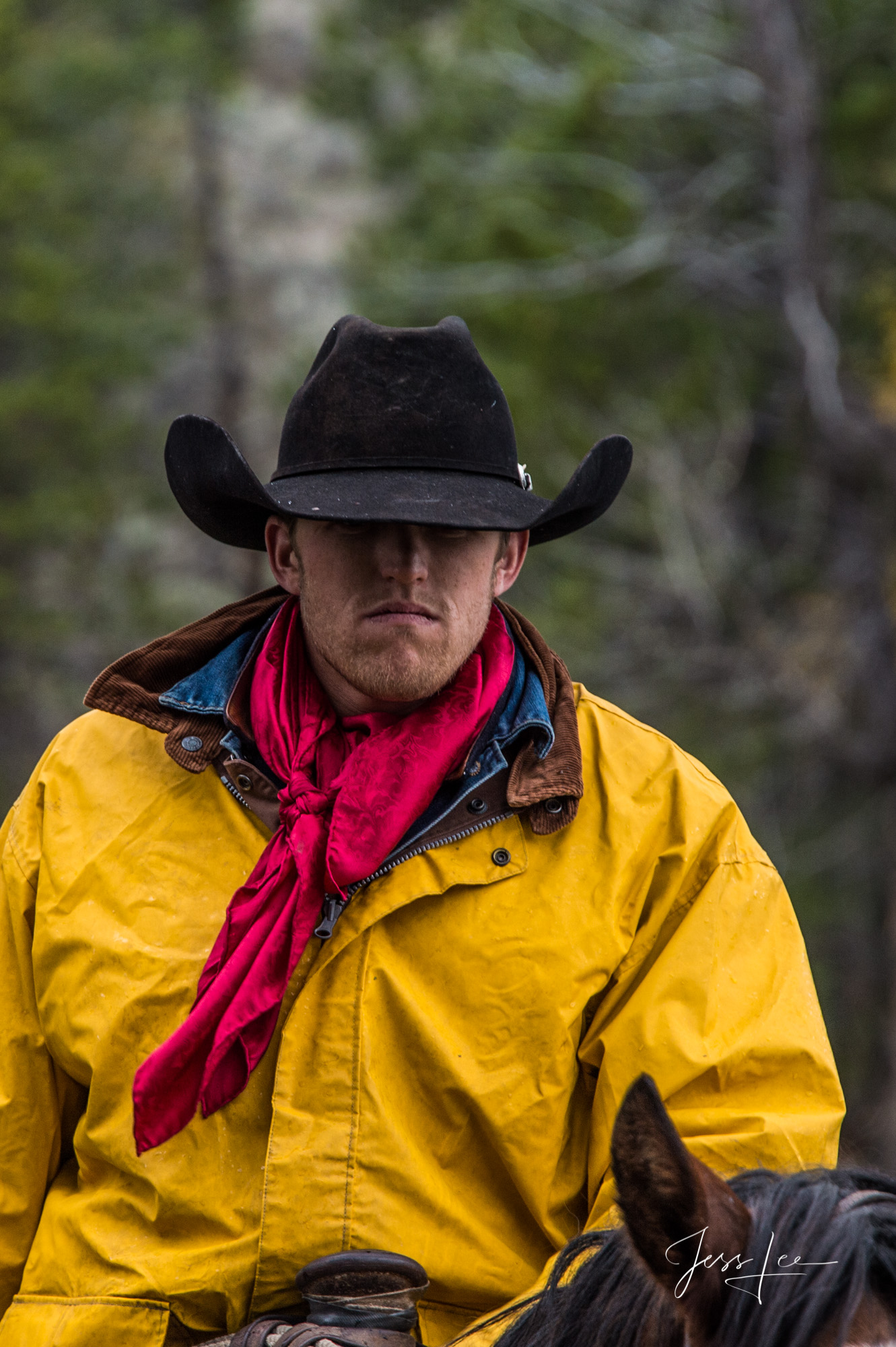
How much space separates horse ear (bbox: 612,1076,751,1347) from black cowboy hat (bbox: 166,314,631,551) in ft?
3.71

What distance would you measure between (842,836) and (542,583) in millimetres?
3221

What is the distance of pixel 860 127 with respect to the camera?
10828mm

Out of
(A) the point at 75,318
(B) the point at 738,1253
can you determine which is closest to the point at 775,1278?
(B) the point at 738,1253

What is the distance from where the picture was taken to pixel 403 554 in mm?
2344

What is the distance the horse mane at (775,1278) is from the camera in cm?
142

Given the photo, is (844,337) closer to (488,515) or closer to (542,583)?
(542,583)

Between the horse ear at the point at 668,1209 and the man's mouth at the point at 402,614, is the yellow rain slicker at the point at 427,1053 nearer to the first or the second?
the man's mouth at the point at 402,614

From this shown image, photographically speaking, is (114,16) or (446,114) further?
(114,16)

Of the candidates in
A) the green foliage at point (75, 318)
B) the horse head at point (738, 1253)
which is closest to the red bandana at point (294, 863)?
the horse head at point (738, 1253)

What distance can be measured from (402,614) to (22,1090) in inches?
42.5

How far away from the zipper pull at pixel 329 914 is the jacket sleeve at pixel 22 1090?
58 centimetres

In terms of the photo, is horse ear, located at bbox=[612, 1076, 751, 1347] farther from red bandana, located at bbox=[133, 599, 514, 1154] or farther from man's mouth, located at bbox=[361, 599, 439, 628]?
man's mouth, located at bbox=[361, 599, 439, 628]

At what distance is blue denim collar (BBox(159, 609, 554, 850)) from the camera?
2.37 meters

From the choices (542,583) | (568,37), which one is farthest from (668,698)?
(568,37)
